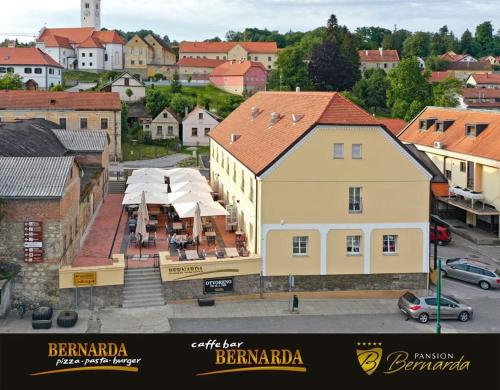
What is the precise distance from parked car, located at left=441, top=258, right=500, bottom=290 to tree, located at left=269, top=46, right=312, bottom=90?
75309 millimetres

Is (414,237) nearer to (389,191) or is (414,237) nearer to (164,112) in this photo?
(389,191)

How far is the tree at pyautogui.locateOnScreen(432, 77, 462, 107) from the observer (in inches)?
3476

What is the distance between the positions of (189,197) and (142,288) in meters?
9.73

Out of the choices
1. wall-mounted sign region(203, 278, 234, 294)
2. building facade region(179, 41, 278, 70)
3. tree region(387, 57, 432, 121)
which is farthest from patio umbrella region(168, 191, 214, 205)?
building facade region(179, 41, 278, 70)

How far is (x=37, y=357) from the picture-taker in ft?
50.3

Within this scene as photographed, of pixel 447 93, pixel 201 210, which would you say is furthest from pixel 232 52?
pixel 201 210

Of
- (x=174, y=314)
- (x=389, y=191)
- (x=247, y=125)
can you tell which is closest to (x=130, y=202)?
(x=247, y=125)

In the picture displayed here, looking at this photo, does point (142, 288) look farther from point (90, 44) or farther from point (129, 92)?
point (90, 44)

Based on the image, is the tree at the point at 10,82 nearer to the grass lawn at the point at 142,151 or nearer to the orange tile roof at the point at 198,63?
the grass lawn at the point at 142,151

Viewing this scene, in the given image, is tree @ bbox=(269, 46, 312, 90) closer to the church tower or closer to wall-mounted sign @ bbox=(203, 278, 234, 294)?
the church tower

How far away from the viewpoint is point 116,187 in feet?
182

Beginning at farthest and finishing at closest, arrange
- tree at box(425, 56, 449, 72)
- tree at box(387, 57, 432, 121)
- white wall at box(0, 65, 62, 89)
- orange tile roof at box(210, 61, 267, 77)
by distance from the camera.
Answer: tree at box(425, 56, 449, 72)
orange tile roof at box(210, 61, 267, 77)
white wall at box(0, 65, 62, 89)
tree at box(387, 57, 432, 121)

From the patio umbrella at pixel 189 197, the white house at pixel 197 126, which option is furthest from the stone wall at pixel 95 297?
the white house at pixel 197 126

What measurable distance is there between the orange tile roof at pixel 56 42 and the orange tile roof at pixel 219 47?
27.7m
